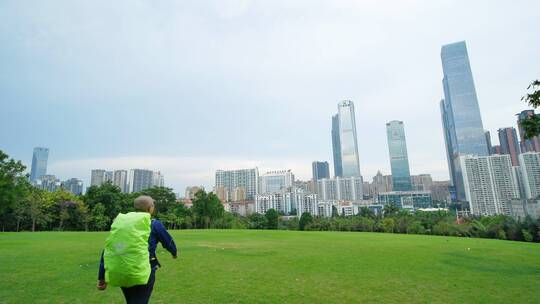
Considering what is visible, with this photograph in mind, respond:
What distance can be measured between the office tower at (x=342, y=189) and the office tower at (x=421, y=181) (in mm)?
39447

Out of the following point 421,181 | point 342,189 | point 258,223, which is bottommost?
point 258,223

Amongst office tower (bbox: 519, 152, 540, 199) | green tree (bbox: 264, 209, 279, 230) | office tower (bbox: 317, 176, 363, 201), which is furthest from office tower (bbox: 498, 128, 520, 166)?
green tree (bbox: 264, 209, 279, 230)

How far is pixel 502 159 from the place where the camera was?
290ft

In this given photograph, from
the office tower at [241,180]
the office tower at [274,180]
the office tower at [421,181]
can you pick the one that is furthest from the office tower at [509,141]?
the office tower at [241,180]

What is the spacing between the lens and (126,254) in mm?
2691

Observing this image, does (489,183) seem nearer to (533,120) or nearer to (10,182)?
(533,120)

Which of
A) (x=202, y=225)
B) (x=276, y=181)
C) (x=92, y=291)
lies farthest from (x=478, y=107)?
(x=92, y=291)

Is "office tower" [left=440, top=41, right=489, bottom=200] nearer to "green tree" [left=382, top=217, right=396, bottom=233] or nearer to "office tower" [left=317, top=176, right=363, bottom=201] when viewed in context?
"office tower" [left=317, top=176, right=363, bottom=201]

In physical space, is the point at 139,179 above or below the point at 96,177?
below

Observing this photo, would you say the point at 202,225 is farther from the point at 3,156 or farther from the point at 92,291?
the point at 92,291

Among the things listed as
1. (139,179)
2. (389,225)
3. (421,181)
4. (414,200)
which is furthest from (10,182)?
(421,181)

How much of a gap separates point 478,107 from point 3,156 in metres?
206

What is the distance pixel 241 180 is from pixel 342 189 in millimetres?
61568

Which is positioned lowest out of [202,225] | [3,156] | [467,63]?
[202,225]
